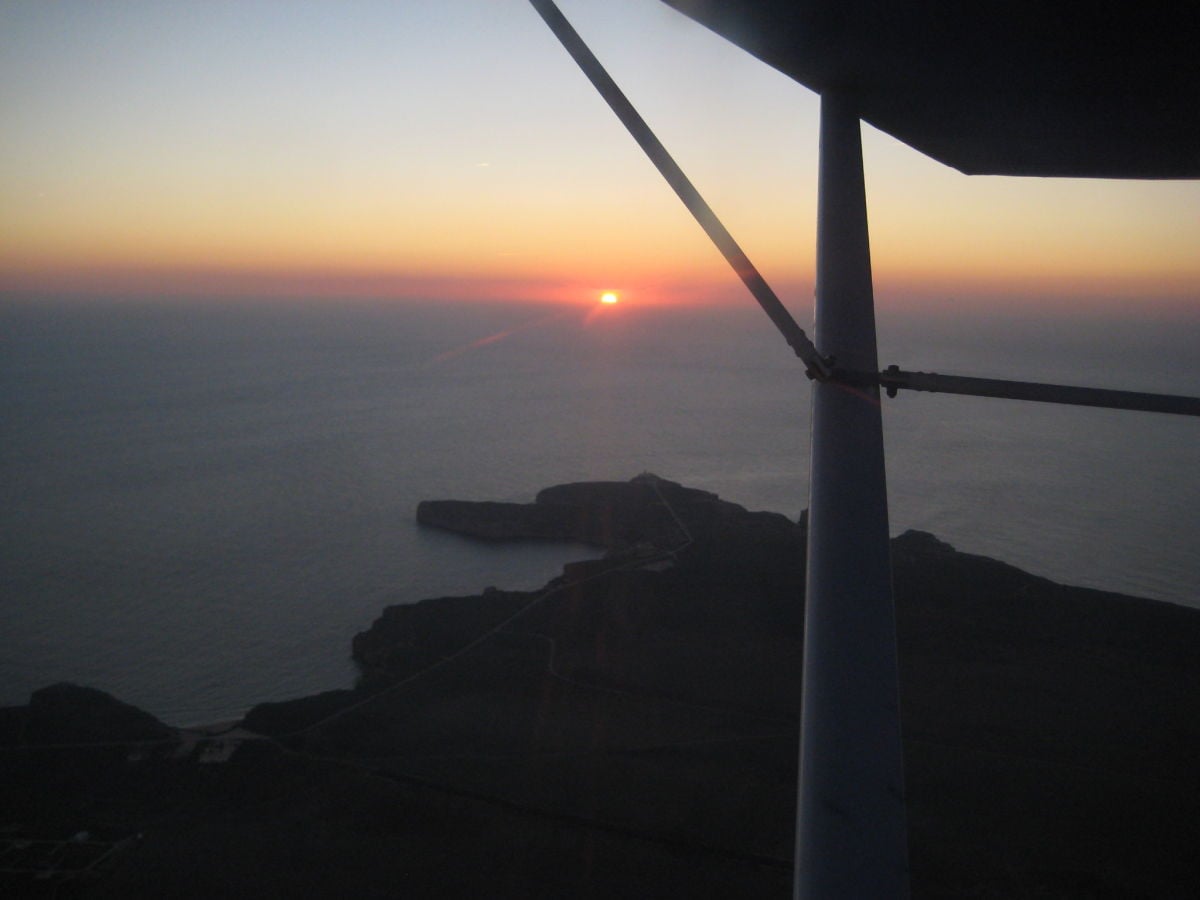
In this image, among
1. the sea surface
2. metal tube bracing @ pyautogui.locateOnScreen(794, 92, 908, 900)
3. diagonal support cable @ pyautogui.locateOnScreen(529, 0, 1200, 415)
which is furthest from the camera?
the sea surface

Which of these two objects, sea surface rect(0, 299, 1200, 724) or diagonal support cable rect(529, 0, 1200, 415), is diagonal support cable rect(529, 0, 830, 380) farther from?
sea surface rect(0, 299, 1200, 724)

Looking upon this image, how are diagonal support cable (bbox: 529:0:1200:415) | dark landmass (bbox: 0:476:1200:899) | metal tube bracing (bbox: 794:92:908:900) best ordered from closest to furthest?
metal tube bracing (bbox: 794:92:908:900), diagonal support cable (bbox: 529:0:1200:415), dark landmass (bbox: 0:476:1200:899)

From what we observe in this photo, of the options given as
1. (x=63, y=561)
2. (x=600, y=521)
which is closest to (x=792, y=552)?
(x=600, y=521)

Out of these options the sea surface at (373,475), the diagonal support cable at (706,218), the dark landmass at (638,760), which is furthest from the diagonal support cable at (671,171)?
the sea surface at (373,475)

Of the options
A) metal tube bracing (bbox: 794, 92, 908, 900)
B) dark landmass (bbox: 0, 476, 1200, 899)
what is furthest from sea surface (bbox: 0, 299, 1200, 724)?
metal tube bracing (bbox: 794, 92, 908, 900)

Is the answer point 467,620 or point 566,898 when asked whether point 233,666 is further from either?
point 566,898

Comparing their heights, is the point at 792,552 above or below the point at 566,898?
above

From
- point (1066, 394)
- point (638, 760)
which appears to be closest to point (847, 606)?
point (1066, 394)
